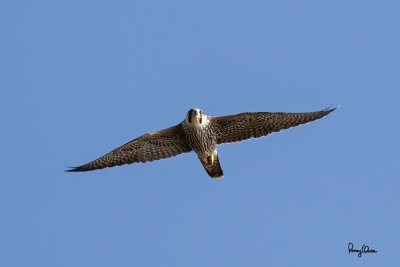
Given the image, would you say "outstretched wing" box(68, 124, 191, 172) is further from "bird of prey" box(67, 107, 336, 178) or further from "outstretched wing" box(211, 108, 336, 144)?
"outstretched wing" box(211, 108, 336, 144)

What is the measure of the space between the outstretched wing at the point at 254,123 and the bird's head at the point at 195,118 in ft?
1.31

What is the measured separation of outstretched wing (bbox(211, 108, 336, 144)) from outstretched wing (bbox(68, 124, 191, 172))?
3.01 feet

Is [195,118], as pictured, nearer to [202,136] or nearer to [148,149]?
[202,136]

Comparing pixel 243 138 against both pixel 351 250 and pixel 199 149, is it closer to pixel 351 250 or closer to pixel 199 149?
pixel 199 149

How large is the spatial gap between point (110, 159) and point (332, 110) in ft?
17.3

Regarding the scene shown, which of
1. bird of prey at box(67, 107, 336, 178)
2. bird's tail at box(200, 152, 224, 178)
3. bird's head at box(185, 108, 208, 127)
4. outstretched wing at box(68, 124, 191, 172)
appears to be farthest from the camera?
outstretched wing at box(68, 124, 191, 172)

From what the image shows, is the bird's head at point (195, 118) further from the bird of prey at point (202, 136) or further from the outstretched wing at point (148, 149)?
the outstretched wing at point (148, 149)

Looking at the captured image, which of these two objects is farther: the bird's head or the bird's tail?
the bird's tail

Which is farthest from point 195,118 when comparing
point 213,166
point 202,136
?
point 213,166

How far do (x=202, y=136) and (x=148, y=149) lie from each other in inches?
57.8

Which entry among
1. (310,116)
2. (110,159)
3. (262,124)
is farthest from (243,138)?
(110,159)

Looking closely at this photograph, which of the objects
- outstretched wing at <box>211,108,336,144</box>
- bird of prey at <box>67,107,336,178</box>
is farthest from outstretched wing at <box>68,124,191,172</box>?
outstretched wing at <box>211,108,336,144</box>

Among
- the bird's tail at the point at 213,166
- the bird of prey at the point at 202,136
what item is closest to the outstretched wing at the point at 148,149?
the bird of prey at the point at 202,136

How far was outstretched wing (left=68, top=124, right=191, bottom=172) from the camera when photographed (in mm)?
18109
